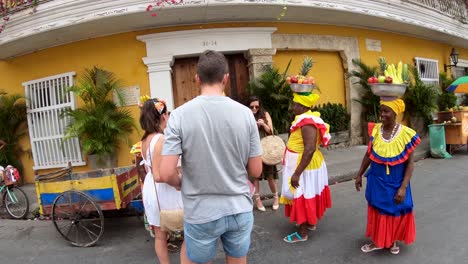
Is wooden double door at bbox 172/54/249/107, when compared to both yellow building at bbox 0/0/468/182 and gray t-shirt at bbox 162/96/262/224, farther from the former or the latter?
gray t-shirt at bbox 162/96/262/224

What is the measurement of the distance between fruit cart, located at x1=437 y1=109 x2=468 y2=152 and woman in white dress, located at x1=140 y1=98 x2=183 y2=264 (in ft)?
26.2

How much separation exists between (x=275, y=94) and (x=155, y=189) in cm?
462

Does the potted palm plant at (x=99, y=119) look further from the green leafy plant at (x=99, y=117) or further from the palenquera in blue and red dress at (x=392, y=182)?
the palenquera in blue and red dress at (x=392, y=182)

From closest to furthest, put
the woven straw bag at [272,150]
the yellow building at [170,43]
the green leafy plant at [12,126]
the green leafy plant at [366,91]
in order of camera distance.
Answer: the woven straw bag at [272,150], the yellow building at [170,43], the green leafy plant at [12,126], the green leafy plant at [366,91]

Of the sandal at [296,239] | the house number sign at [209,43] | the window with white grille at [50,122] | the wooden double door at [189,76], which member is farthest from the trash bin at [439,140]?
the window with white grille at [50,122]

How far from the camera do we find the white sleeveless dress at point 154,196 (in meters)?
2.96

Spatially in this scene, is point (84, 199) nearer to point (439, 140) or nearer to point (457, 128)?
point (439, 140)

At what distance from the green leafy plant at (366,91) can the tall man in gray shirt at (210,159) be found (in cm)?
806

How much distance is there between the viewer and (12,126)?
8.20m

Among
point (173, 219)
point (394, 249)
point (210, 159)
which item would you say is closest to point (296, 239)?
point (394, 249)

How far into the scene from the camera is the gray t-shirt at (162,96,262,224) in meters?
1.80

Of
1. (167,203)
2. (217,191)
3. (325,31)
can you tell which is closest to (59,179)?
(167,203)

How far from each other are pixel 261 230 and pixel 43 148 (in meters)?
6.51

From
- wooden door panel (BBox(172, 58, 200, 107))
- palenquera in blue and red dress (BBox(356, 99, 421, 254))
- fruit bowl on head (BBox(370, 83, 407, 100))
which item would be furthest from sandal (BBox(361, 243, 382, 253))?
wooden door panel (BBox(172, 58, 200, 107))
